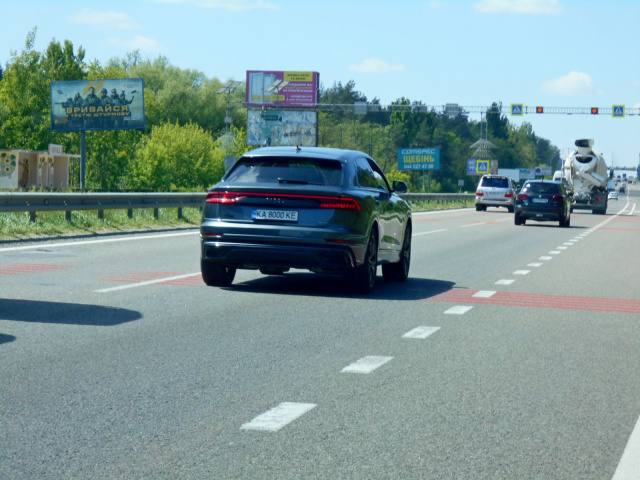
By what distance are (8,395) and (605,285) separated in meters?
9.79

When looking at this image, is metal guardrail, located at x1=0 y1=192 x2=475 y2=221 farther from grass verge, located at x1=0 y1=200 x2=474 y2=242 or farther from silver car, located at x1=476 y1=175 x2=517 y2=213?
silver car, located at x1=476 y1=175 x2=517 y2=213

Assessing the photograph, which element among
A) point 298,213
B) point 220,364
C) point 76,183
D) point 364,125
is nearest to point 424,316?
point 298,213

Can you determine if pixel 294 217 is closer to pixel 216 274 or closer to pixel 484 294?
pixel 216 274

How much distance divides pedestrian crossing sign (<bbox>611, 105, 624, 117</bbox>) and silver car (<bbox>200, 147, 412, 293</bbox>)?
63.9 metres

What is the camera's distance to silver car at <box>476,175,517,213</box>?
178 feet

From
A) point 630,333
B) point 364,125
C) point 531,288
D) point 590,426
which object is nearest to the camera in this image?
point 590,426

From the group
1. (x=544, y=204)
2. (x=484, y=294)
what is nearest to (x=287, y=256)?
(x=484, y=294)

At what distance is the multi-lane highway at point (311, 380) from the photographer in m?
4.79

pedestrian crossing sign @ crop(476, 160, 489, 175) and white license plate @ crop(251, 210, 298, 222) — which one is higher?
white license plate @ crop(251, 210, 298, 222)

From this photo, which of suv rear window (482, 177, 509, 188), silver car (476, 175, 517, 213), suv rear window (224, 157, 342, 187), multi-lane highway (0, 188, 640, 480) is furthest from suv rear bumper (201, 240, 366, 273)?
suv rear window (482, 177, 509, 188)

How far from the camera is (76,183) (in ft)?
305

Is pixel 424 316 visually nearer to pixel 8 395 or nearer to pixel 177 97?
pixel 8 395

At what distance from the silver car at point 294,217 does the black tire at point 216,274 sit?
21 millimetres

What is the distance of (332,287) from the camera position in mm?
12836
